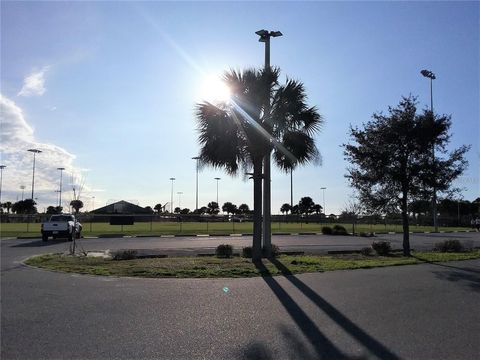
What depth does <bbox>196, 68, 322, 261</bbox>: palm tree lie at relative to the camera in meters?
16.6

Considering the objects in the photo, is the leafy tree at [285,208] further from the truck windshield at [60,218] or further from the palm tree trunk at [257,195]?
the palm tree trunk at [257,195]

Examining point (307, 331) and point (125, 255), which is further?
point (125, 255)

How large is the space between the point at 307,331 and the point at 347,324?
0.77 meters

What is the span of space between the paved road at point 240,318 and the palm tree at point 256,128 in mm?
5688

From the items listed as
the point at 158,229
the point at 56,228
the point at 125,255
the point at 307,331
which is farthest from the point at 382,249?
the point at 158,229

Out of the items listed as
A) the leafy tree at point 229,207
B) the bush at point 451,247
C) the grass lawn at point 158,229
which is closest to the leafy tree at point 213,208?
the leafy tree at point 229,207

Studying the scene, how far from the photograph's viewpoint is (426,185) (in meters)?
19.5

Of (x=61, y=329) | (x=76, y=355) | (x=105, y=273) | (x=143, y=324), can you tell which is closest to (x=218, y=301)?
(x=143, y=324)

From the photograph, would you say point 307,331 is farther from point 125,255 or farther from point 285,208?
point 285,208

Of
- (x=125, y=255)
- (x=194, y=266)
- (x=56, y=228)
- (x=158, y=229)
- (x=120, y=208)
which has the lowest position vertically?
(x=194, y=266)

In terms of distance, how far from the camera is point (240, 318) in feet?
25.4

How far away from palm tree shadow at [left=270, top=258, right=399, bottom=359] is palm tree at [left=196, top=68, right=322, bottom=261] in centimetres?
600

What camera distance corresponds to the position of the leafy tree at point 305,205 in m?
163

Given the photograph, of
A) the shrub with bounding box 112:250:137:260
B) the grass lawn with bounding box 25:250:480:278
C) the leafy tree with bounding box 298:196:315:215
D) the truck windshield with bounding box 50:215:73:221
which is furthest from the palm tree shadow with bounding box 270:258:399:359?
the leafy tree with bounding box 298:196:315:215
